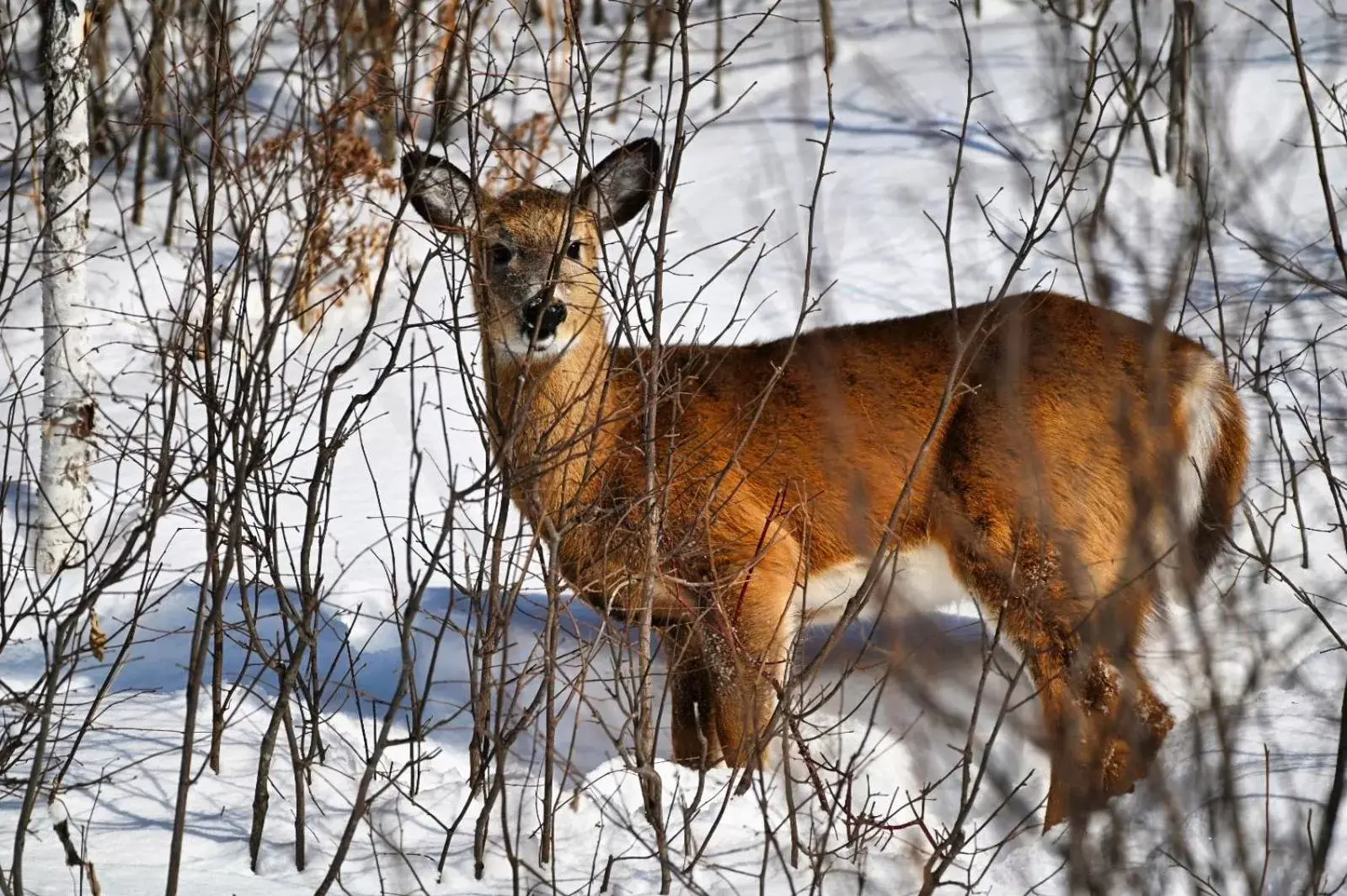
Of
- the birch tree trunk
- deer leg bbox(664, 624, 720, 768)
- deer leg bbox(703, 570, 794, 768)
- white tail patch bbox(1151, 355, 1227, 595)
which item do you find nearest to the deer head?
deer leg bbox(703, 570, 794, 768)

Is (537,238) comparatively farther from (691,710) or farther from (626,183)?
(691,710)

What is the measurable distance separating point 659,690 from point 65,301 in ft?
9.92

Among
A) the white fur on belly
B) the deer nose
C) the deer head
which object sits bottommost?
the white fur on belly

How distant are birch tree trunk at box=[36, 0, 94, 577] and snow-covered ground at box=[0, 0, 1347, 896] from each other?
194mm

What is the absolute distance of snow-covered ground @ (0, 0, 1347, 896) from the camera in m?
3.39

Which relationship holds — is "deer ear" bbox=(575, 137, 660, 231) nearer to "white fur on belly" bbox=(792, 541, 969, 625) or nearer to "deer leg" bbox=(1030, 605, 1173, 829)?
"white fur on belly" bbox=(792, 541, 969, 625)

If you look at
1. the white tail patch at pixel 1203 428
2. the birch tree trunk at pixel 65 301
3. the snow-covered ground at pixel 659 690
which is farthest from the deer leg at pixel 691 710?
the birch tree trunk at pixel 65 301

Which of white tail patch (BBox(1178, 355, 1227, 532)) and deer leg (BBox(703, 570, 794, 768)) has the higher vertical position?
white tail patch (BBox(1178, 355, 1227, 532))

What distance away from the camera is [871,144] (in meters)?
11.0

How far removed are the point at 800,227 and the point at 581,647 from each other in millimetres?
5827

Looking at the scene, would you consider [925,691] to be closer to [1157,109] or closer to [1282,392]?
[1282,392]

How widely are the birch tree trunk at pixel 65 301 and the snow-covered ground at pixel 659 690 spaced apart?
19cm

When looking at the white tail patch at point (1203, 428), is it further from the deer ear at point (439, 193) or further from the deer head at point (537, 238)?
the deer ear at point (439, 193)

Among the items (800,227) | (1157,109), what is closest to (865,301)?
(800,227)
